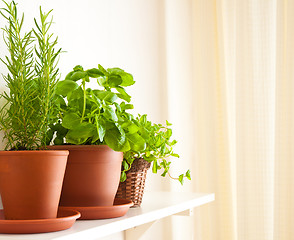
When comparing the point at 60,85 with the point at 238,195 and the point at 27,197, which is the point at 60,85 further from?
the point at 238,195

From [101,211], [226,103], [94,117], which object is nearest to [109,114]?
[94,117]

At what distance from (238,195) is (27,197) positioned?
1151 mm

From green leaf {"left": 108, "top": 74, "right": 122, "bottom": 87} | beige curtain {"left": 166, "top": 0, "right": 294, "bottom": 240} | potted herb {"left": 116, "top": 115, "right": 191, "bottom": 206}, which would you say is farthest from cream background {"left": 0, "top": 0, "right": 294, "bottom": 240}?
green leaf {"left": 108, "top": 74, "right": 122, "bottom": 87}

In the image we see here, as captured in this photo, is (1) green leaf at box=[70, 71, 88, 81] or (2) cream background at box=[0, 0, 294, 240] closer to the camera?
(1) green leaf at box=[70, 71, 88, 81]

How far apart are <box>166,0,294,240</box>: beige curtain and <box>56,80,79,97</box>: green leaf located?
0.82 m

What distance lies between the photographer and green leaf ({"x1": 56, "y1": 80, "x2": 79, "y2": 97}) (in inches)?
30.8

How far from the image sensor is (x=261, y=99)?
1.65 meters

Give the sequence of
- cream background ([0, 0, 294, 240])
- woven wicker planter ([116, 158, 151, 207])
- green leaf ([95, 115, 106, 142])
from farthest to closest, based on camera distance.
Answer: cream background ([0, 0, 294, 240]) < woven wicker planter ([116, 158, 151, 207]) < green leaf ([95, 115, 106, 142])

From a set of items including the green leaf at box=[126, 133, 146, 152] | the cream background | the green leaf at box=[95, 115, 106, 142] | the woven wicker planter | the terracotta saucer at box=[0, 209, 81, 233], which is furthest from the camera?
the cream background

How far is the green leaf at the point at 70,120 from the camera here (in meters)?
0.77

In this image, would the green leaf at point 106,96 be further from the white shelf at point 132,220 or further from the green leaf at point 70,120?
the white shelf at point 132,220

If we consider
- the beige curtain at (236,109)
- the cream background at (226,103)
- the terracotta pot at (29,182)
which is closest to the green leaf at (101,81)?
the terracotta pot at (29,182)

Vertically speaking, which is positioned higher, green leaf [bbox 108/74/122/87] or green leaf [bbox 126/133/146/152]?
green leaf [bbox 108/74/122/87]

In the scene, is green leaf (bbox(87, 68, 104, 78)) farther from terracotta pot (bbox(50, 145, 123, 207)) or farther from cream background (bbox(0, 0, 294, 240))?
cream background (bbox(0, 0, 294, 240))
